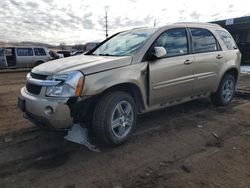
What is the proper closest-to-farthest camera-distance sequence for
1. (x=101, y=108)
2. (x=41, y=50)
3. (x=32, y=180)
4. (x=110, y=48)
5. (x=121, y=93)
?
(x=32, y=180) → (x=101, y=108) → (x=121, y=93) → (x=110, y=48) → (x=41, y=50)

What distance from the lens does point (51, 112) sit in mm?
3588

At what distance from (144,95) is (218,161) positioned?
150 cm

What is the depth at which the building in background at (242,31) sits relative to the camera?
18.1m

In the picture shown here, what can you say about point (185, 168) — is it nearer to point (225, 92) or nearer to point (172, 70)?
point (172, 70)

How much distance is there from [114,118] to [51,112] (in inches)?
36.6

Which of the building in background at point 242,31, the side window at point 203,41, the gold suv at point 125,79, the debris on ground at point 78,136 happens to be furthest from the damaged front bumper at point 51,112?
the building in background at point 242,31

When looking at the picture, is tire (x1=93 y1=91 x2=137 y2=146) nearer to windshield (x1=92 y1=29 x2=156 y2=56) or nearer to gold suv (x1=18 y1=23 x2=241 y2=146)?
gold suv (x1=18 y1=23 x2=241 y2=146)

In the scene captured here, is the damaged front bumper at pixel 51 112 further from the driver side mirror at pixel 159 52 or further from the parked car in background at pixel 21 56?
the parked car in background at pixel 21 56

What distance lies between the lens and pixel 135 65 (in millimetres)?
4199

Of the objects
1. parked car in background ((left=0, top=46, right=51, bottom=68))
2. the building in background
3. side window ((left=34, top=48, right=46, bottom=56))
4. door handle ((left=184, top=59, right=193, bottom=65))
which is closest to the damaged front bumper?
door handle ((left=184, top=59, right=193, bottom=65))

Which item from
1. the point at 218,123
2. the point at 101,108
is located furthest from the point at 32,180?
the point at 218,123

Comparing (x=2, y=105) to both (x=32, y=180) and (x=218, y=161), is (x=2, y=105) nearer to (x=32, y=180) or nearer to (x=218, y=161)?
(x=32, y=180)

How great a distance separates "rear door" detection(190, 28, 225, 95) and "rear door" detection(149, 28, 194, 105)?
213 mm

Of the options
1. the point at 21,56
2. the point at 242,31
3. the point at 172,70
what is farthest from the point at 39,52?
the point at 172,70
